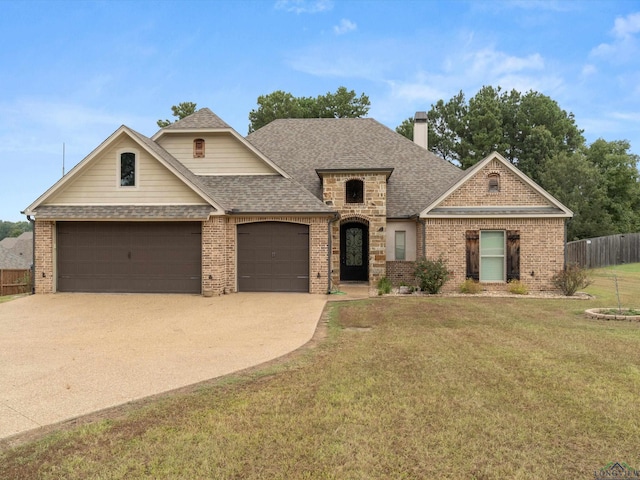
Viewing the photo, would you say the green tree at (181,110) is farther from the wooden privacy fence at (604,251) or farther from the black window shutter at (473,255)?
the wooden privacy fence at (604,251)

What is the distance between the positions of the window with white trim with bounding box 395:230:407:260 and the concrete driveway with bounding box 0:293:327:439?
5.73 meters

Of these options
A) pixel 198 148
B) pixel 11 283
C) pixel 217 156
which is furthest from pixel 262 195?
pixel 11 283

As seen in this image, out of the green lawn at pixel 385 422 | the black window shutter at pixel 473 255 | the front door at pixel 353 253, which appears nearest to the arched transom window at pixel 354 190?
the front door at pixel 353 253

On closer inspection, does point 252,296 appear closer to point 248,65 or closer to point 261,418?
point 261,418

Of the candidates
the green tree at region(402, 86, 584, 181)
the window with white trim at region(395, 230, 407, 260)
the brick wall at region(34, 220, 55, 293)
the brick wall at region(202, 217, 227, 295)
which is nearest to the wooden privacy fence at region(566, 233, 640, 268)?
the green tree at region(402, 86, 584, 181)

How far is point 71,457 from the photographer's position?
328 centimetres

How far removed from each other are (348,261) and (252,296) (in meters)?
7.64

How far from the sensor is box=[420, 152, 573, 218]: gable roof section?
1479cm

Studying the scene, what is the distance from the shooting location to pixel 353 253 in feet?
65.8

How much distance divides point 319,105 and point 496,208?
24.6 metres

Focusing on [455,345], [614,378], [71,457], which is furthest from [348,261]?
[71,457]

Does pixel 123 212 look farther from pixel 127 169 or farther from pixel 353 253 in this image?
pixel 353 253

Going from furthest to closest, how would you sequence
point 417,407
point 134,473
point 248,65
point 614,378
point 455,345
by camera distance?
point 248,65 < point 455,345 < point 614,378 < point 417,407 < point 134,473

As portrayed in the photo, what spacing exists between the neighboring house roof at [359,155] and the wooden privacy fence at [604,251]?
12.2 m
